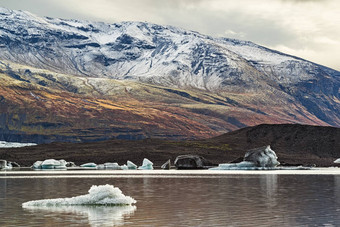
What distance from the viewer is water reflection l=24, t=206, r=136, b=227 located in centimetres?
2834

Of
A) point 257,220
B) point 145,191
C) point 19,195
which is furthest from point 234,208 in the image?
point 19,195

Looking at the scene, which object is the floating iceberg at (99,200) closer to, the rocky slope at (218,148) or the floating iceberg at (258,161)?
the floating iceberg at (258,161)

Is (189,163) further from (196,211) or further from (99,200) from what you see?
(196,211)

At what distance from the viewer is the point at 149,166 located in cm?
11038

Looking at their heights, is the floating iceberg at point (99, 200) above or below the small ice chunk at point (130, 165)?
below

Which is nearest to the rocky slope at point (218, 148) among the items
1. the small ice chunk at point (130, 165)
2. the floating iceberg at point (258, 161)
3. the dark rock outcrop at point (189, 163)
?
the small ice chunk at point (130, 165)

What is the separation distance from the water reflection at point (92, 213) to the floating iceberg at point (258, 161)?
6754 centimetres

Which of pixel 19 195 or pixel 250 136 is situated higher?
pixel 250 136

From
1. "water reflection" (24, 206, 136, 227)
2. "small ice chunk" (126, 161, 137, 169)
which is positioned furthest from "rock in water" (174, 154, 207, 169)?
"water reflection" (24, 206, 136, 227)

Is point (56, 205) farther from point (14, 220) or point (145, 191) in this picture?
point (145, 191)

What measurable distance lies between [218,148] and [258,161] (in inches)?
2629

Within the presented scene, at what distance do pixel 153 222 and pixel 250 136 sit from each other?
507 ft

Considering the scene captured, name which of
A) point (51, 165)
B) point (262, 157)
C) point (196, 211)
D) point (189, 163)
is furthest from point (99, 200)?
point (51, 165)

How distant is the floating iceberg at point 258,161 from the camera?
99.9 m
